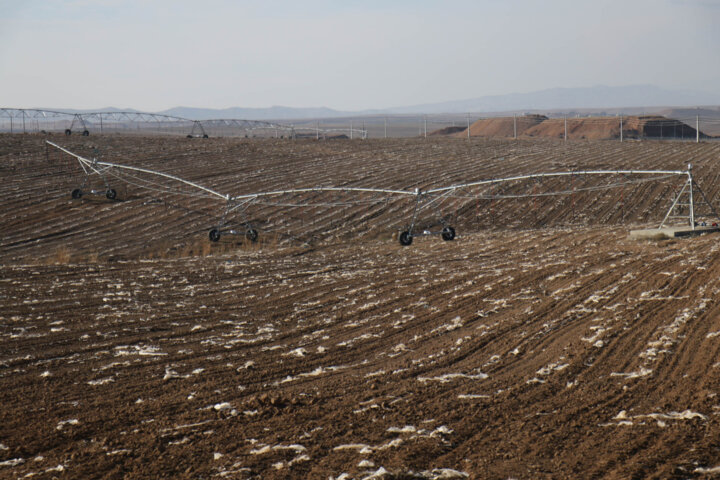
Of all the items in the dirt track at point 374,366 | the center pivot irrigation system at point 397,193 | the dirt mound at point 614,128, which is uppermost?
the dirt mound at point 614,128

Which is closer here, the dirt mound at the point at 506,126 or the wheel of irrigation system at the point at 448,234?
the wheel of irrigation system at the point at 448,234

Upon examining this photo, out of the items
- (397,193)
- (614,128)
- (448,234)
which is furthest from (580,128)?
(448,234)

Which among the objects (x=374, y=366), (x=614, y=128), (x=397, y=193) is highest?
(x=614, y=128)

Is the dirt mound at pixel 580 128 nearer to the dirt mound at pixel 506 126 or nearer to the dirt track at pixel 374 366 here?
the dirt mound at pixel 506 126

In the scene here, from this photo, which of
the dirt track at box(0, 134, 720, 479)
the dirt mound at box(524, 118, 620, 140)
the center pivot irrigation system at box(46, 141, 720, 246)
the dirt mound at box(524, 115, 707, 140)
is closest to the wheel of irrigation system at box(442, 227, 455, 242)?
the center pivot irrigation system at box(46, 141, 720, 246)

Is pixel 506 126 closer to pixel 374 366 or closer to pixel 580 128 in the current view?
pixel 580 128

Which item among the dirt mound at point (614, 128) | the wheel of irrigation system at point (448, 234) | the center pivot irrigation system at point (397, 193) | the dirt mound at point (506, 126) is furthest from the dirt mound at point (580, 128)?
the wheel of irrigation system at point (448, 234)

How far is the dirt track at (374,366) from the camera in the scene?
673cm

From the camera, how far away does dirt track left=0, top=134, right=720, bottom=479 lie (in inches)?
265

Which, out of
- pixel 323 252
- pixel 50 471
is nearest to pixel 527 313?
pixel 50 471

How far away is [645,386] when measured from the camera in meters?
8.15

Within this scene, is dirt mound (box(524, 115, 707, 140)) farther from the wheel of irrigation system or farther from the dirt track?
the dirt track

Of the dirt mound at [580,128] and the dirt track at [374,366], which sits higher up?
the dirt mound at [580,128]

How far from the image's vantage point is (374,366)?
399 inches
